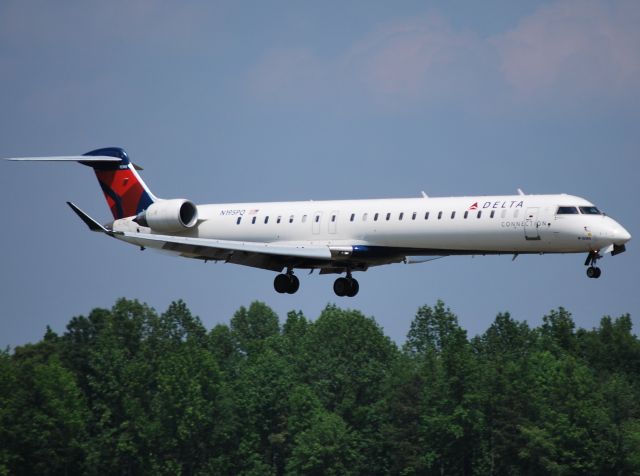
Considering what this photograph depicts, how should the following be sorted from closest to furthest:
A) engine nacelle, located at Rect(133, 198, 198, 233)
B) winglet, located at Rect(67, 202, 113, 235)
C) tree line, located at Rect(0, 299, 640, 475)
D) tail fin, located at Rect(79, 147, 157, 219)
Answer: winglet, located at Rect(67, 202, 113, 235) < engine nacelle, located at Rect(133, 198, 198, 233) < tail fin, located at Rect(79, 147, 157, 219) < tree line, located at Rect(0, 299, 640, 475)

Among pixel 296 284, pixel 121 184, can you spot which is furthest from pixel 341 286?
pixel 121 184

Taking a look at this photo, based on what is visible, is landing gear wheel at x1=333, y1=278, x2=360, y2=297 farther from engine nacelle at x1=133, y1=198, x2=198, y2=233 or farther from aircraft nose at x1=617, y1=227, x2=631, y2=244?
aircraft nose at x1=617, y1=227, x2=631, y2=244

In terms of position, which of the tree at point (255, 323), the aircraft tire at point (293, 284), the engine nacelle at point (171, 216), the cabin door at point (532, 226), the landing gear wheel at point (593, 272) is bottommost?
the landing gear wheel at point (593, 272)

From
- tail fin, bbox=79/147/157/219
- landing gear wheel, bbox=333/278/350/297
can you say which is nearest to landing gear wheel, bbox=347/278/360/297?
landing gear wheel, bbox=333/278/350/297

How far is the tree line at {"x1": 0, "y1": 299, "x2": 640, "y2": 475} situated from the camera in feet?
Result: 308

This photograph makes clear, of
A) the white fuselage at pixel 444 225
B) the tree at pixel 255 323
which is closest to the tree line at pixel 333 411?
the tree at pixel 255 323

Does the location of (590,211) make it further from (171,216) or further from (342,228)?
(171,216)

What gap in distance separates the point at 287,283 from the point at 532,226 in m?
11.6

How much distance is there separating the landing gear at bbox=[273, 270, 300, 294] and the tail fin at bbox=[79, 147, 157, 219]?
7493 millimetres

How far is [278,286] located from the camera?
59188 mm

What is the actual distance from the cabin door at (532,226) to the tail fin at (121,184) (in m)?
18.3

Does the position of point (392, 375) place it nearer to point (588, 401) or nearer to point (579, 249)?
point (588, 401)

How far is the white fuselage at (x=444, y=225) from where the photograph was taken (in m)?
51.6

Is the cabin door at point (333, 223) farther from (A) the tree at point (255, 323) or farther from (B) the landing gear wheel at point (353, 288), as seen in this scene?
(A) the tree at point (255, 323)
